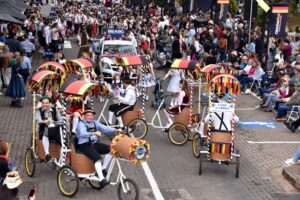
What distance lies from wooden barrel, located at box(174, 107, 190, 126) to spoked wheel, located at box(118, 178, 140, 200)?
524 centimetres

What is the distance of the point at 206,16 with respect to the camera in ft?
154

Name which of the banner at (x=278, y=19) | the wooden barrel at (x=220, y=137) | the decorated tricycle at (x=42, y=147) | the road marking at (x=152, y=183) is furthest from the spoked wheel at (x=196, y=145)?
the banner at (x=278, y=19)

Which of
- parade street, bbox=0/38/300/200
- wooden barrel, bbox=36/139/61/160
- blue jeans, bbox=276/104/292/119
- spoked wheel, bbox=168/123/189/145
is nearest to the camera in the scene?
parade street, bbox=0/38/300/200

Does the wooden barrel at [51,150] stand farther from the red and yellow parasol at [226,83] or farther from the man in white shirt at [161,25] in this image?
the man in white shirt at [161,25]

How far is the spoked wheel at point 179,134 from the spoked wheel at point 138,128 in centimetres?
90

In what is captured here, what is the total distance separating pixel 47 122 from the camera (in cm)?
1455

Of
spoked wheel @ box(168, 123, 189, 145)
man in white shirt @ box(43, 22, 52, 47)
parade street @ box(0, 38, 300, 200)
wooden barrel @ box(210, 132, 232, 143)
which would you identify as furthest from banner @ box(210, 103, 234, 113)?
man in white shirt @ box(43, 22, 52, 47)

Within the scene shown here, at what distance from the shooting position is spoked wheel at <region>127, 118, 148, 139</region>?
60.0ft

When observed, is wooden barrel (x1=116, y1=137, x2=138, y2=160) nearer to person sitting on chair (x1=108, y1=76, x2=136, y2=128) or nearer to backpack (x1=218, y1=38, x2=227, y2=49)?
person sitting on chair (x1=108, y1=76, x2=136, y2=128)

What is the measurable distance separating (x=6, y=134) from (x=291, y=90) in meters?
9.61

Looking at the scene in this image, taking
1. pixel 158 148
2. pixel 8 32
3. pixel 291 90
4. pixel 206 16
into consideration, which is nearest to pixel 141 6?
pixel 206 16

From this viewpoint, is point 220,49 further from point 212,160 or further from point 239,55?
point 212,160

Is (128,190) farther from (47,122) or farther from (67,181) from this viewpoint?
(47,122)

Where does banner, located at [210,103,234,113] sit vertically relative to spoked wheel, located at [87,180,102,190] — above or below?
above
